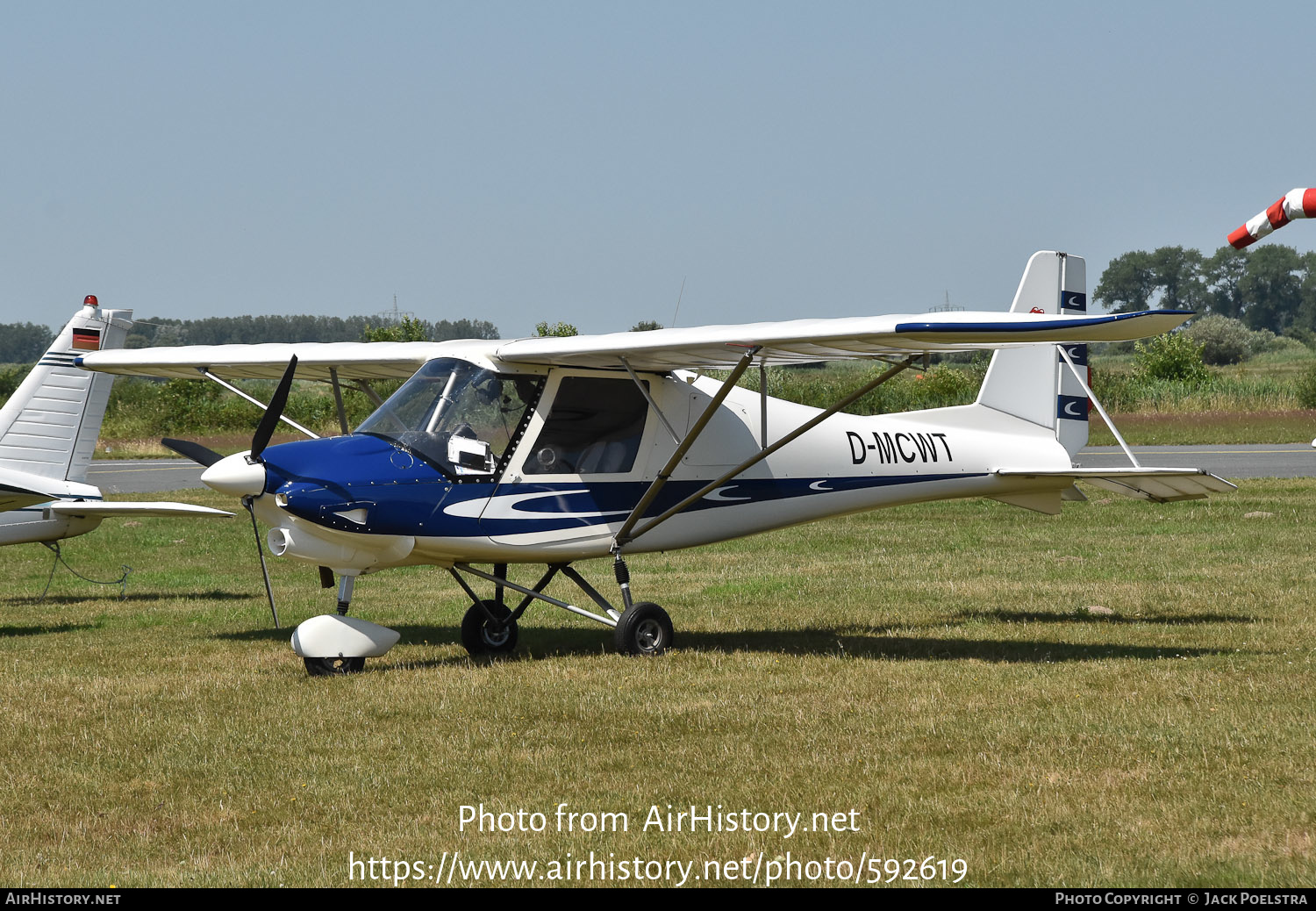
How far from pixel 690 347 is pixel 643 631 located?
7.27 feet

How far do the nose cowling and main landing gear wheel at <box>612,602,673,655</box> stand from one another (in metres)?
2.84

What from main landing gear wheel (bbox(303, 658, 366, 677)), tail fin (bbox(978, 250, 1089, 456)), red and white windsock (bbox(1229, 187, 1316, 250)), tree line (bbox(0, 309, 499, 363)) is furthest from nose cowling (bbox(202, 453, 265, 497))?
tree line (bbox(0, 309, 499, 363))

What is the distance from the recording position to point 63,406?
532 inches

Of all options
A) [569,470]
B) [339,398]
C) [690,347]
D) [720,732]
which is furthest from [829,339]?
[339,398]

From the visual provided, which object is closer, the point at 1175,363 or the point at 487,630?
the point at 487,630

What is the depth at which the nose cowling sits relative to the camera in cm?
864

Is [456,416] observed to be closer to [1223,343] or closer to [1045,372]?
[1045,372]

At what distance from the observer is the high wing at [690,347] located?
8.20 meters

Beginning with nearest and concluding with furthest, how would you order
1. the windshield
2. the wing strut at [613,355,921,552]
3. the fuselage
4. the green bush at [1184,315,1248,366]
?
the fuselage, the windshield, the wing strut at [613,355,921,552], the green bush at [1184,315,1248,366]

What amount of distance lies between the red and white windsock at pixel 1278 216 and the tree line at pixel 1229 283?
5777 inches

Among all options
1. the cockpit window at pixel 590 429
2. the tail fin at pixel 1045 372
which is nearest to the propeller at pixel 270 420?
the cockpit window at pixel 590 429

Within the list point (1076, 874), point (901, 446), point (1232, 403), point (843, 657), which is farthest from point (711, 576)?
point (1232, 403)

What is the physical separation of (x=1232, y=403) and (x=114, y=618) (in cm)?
4512

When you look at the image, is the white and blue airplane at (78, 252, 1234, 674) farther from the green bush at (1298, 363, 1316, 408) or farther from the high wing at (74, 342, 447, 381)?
the green bush at (1298, 363, 1316, 408)
